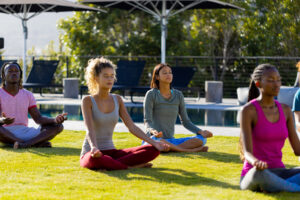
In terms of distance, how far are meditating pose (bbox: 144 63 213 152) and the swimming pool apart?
3993mm

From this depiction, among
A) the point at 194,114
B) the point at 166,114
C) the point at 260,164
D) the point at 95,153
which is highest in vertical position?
the point at 166,114

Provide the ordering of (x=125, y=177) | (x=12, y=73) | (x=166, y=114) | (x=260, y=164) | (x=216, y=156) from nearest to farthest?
(x=260, y=164)
(x=125, y=177)
(x=216, y=156)
(x=166, y=114)
(x=12, y=73)

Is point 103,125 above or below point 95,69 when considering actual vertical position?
below

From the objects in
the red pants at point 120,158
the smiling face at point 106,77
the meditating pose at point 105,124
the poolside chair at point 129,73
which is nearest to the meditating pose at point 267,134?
the meditating pose at point 105,124

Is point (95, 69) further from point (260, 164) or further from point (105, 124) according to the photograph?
point (260, 164)

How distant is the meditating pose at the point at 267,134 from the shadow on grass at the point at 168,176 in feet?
1.46

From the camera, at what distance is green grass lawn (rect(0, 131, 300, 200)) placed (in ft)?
15.0

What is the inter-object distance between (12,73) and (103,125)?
6.78 ft

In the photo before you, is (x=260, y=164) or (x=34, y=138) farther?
(x=34, y=138)

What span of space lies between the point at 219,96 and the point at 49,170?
1132 centimetres

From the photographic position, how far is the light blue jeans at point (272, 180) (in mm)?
4457

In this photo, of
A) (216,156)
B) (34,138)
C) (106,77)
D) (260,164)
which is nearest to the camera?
(260,164)

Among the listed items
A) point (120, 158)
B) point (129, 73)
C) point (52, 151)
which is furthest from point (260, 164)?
point (129, 73)

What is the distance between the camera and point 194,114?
44.1 ft
